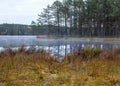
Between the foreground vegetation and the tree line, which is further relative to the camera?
A: the tree line

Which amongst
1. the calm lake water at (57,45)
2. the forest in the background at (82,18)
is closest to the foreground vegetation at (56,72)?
the calm lake water at (57,45)

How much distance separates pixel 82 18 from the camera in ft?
211

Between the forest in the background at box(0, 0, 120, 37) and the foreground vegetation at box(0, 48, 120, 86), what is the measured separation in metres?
45.9

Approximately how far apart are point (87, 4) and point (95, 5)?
3.12 m

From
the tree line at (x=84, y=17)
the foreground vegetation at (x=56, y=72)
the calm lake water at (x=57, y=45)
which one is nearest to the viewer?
the foreground vegetation at (x=56, y=72)

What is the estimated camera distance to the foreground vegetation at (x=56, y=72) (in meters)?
5.85

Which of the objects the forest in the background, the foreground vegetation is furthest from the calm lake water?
the forest in the background

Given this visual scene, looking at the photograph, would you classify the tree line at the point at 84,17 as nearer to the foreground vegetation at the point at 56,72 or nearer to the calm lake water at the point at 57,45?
the calm lake water at the point at 57,45

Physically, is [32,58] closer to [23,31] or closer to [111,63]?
[111,63]

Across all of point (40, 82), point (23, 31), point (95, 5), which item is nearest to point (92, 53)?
point (40, 82)

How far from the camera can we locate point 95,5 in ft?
194

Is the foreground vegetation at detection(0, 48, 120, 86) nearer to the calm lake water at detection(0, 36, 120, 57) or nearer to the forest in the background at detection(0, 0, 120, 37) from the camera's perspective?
the calm lake water at detection(0, 36, 120, 57)

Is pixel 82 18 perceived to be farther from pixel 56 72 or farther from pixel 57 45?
pixel 56 72

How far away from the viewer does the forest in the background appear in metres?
58.0
